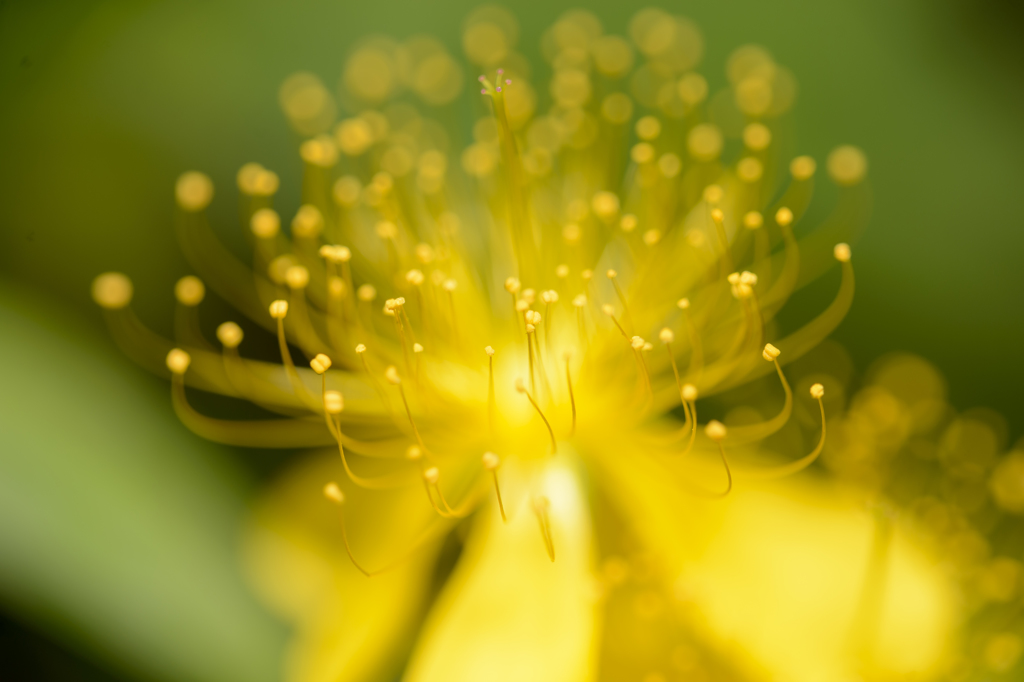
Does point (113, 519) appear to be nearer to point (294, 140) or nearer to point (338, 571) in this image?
point (338, 571)

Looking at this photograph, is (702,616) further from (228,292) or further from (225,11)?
(225,11)

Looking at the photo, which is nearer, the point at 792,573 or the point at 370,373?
the point at 370,373

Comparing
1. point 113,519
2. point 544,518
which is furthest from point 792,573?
point 113,519

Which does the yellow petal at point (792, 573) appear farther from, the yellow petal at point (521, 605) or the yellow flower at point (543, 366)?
the yellow petal at point (521, 605)

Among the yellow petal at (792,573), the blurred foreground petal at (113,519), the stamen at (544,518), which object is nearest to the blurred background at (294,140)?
the blurred foreground petal at (113,519)

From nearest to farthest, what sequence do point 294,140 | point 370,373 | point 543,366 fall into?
point 370,373
point 543,366
point 294,140

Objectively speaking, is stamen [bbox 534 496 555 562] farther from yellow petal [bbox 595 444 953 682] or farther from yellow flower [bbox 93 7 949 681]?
yellow petal [bbox 595 444 953 682]

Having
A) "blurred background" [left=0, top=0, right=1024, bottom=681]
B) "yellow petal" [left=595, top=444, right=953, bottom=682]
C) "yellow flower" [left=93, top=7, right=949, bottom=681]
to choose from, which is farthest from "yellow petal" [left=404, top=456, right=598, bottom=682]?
"blurred background" [left=0, top=0, right=1024, bottom=681]
